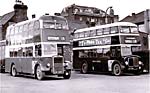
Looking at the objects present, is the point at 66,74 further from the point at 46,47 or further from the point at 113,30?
the point at 113,30

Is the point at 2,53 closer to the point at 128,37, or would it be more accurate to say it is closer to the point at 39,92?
the point at 128,37

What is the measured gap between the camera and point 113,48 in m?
24.6

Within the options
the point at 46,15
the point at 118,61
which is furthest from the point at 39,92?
the point at 118,61

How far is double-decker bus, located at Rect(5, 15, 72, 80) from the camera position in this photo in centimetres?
2006

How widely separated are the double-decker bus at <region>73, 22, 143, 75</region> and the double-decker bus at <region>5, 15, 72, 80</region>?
15.6 feet

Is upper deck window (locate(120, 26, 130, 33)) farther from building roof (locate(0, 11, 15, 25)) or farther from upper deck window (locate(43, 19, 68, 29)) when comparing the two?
building roof (locate(0, 11, 15, 25))

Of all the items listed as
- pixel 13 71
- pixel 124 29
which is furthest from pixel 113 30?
pixel 13 71

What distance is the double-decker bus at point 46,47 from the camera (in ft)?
65.8

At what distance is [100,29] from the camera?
86.1 feet

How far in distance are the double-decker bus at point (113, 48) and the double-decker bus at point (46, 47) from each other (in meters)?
4.75

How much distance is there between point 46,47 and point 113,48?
6.52 metres

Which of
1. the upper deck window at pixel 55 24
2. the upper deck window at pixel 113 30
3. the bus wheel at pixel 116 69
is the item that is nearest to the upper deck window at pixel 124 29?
the upper deck window at pixel 113 30

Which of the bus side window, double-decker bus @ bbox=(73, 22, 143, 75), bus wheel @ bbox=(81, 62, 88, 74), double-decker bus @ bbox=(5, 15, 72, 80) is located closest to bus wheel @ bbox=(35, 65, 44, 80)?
double-decker bus @ bbox=(5, 15, 72, 80)

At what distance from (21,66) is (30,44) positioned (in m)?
2.44
